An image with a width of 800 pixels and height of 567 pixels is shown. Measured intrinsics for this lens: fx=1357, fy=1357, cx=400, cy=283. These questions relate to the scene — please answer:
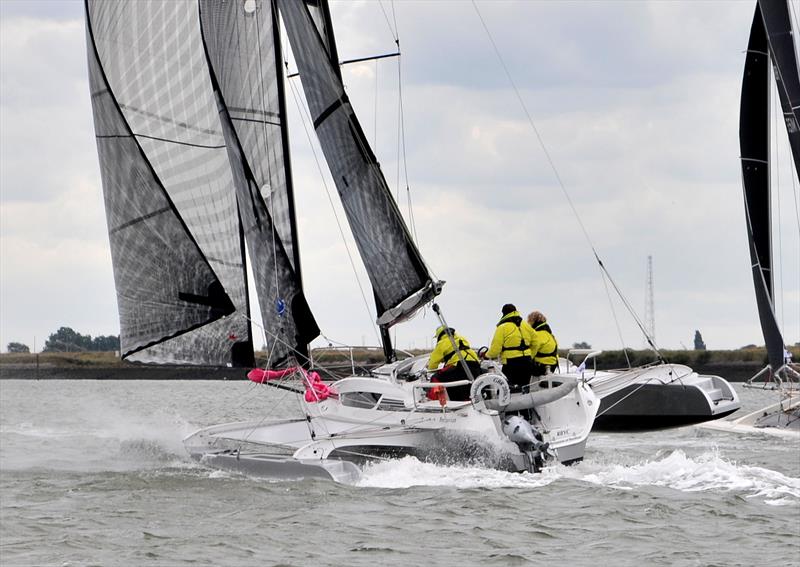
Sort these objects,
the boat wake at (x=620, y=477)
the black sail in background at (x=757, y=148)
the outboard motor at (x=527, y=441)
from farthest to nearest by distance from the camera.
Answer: the black sail in background at (x=757, y=148) < the outboard motor at (x=527, y=441) < the boat wake at (x=620, y=477)

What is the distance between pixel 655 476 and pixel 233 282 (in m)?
6.19

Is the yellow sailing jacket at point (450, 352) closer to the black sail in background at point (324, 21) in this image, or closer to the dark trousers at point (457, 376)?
the dark trousers at point (457, 376)

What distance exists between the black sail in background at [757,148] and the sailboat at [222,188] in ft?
36.4

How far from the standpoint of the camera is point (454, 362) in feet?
57.1

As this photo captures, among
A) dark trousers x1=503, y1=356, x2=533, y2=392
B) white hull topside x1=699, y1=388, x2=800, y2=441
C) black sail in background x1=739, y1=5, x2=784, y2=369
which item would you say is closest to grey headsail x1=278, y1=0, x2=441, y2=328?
dark trousers x1=503, y1=356, x2=533, y2=392

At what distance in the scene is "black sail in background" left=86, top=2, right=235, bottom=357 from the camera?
18.3 metres

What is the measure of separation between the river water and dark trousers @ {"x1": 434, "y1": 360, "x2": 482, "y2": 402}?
1205 mm

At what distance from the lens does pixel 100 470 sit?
18.6 metres

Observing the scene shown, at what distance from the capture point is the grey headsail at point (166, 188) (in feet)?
60.2

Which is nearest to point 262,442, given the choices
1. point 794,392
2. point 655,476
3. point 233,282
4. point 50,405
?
point 233,282

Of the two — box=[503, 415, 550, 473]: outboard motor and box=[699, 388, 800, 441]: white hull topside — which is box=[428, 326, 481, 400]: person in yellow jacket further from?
box=[699, 388, 800, 441]: white hull topside

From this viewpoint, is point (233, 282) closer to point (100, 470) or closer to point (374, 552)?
point (100, 470)

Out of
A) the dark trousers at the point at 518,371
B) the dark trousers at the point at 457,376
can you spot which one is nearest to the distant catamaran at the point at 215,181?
the dark trousers at the point at 457,376

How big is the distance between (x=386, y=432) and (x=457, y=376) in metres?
1.38
